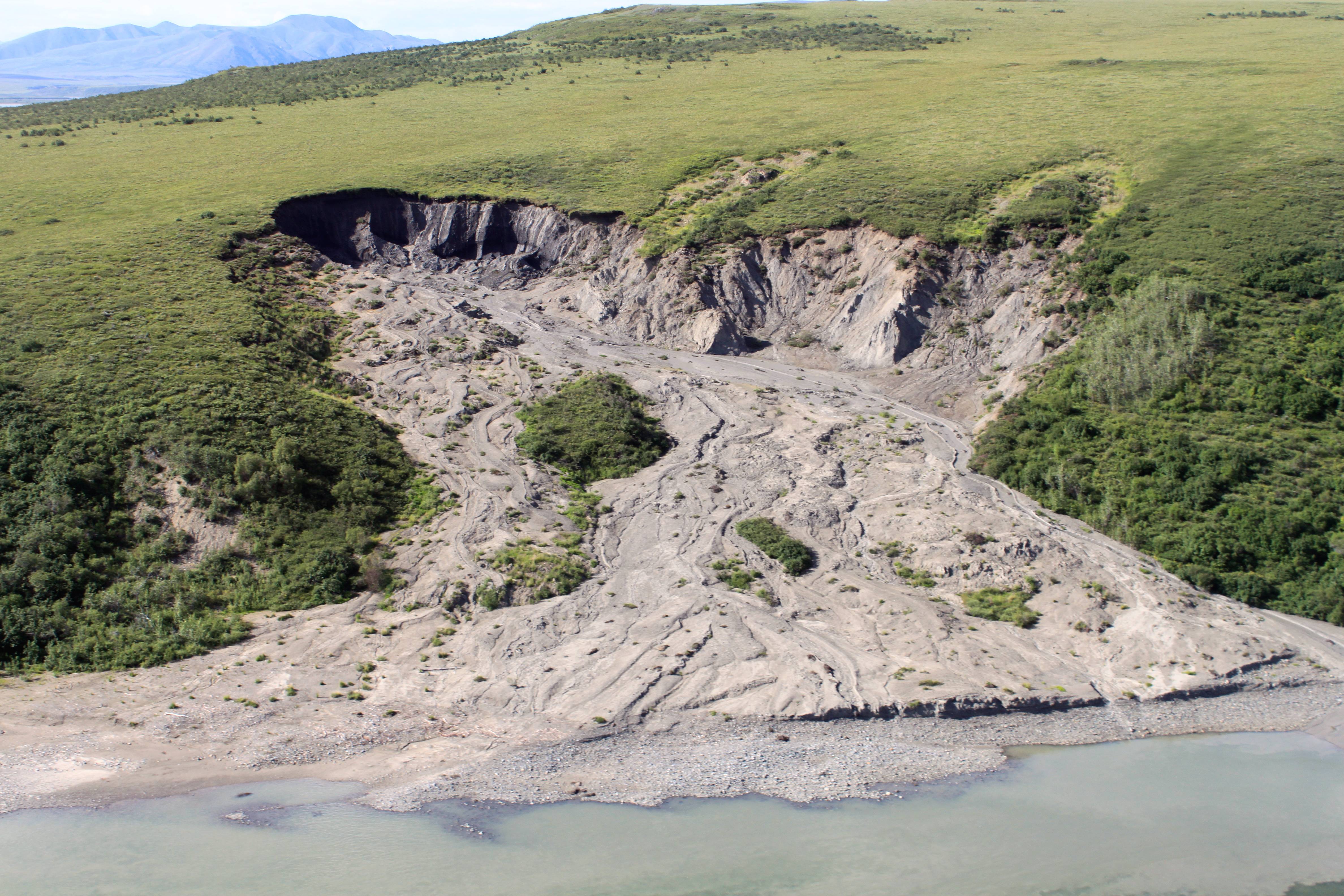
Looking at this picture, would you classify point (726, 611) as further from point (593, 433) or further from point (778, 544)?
point (593, 433)

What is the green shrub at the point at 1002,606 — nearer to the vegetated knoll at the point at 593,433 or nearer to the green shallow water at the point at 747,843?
the green shallow water at the point at 747,843

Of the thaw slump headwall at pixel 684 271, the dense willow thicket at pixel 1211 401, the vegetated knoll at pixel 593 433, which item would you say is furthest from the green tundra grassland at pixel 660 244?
the vegetated knoll at pixel 593 433

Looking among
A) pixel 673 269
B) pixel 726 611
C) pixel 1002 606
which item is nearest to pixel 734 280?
pixel 673 269

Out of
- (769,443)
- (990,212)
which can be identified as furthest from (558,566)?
(990,212)

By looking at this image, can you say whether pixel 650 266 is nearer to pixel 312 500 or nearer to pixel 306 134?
pixel 312 500

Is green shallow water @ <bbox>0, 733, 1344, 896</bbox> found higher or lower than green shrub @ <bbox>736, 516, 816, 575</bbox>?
lower

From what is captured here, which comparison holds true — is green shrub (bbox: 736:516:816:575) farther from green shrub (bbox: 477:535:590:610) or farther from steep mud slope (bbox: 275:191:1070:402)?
steep mud slope (bbox: 275:191:1070:402)

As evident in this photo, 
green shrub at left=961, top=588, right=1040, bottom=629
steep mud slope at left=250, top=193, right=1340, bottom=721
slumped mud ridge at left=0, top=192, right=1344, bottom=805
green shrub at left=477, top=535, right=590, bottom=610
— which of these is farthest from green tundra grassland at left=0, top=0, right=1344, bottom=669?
green shrub at left=961, top=588, right=1040, bottom=629
